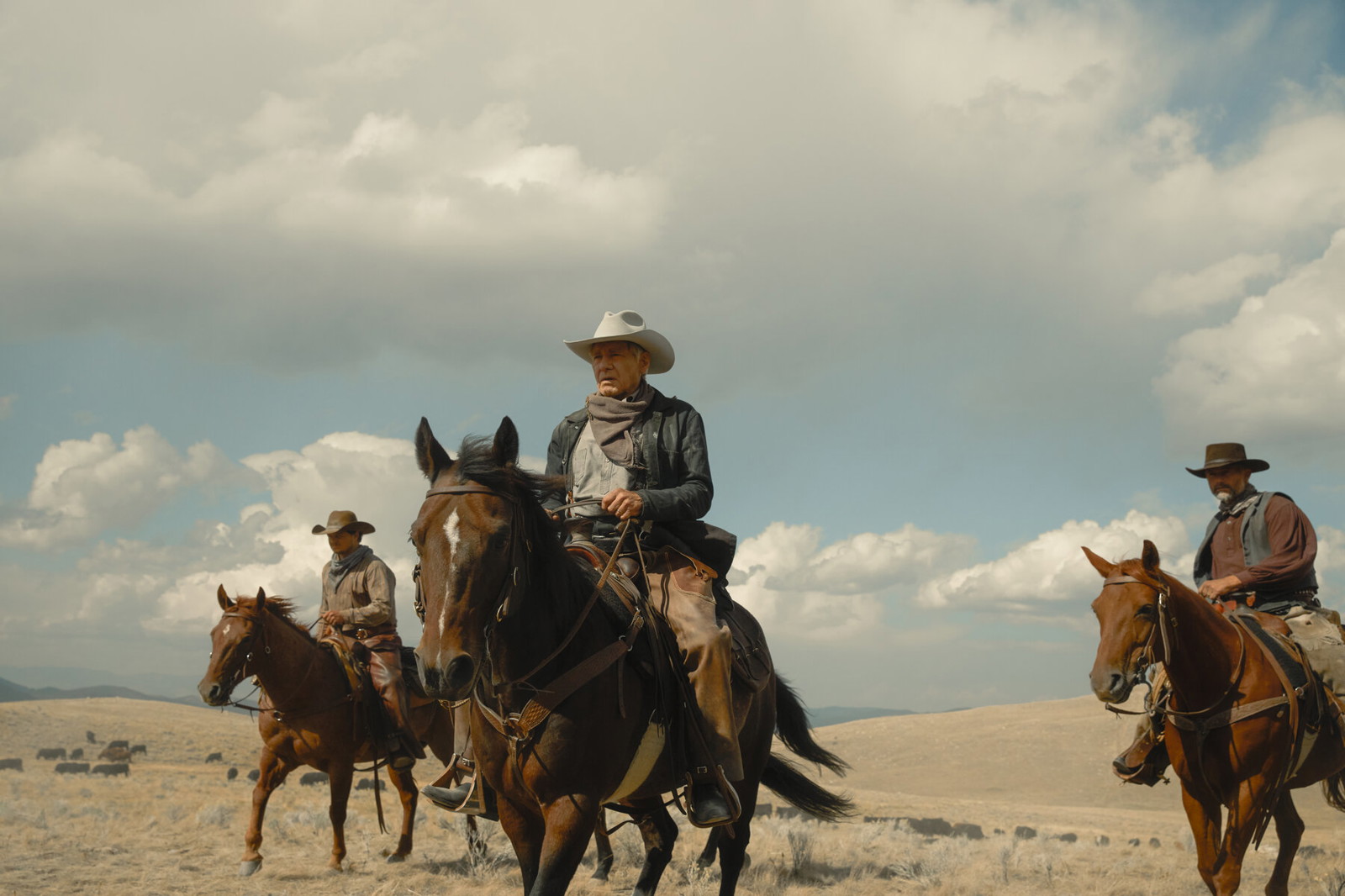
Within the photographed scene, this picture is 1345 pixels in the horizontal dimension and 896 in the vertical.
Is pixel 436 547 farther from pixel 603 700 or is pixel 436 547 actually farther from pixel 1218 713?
pixel 1218 713

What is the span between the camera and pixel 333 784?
10.5 metres

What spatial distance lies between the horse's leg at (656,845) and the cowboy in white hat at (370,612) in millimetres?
4694

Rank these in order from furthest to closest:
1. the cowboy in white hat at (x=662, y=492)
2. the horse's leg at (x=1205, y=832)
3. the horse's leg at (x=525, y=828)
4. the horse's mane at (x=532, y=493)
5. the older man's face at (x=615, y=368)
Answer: the horse's leg at (x=1205, y=832)
the older man's face at (x=615, y=368)
the cowboy in white hat at (x=662, y=492)
the horse's leg at (x=525, y=828)
the horse's mane at (x=532, y=493)

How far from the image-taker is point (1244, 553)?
8.35 meters

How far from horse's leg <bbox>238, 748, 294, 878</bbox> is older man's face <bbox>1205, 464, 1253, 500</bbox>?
9786mm

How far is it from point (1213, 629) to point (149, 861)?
37.2ft

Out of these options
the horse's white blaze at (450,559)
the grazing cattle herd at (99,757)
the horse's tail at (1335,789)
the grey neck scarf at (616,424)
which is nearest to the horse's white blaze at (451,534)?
the horse's white blaze at (450,559)

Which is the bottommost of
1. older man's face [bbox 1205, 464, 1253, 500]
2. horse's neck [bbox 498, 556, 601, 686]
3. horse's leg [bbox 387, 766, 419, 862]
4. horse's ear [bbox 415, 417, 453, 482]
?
horse's leg [bbox 387, 766, 419, 862]

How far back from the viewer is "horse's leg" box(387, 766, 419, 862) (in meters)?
11.2

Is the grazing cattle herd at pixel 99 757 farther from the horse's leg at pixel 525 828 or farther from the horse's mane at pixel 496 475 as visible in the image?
the horse's mane at pixel 496 475

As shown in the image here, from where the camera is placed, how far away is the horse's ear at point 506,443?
4.36 m

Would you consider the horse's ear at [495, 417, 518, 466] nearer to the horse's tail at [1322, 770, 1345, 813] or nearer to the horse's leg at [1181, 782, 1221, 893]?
the horse's leg at [1181, 782, 1221, 893]

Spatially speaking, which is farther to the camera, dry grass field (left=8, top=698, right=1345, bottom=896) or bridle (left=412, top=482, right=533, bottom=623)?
dry grass field (left=8, top=698, right=1345, bottom=896)

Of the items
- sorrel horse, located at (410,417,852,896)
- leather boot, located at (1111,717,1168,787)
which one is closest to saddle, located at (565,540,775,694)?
sorrel horse, located at (410,417,852,896)
